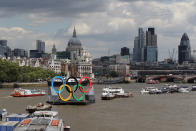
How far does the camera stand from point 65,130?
99.5 ft

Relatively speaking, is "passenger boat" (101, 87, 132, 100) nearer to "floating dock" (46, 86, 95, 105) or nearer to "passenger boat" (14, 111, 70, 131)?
"floating dock" (46, 86, 95, 105)

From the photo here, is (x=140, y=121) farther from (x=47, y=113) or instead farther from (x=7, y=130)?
(x=7, y=130)

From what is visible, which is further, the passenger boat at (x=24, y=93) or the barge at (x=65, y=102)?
the passenger boat at (x=24, y=93)

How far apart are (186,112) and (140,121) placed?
11549mm

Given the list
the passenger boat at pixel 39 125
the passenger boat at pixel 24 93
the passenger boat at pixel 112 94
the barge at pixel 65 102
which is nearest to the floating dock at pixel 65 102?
the barge at pixel 65 102

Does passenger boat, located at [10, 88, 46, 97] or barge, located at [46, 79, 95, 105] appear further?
passenger boat, located at [10, 88, 46, 97]

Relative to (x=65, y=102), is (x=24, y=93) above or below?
above

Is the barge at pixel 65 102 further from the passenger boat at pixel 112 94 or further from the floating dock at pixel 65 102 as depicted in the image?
the passenger boat at pixel 112 94

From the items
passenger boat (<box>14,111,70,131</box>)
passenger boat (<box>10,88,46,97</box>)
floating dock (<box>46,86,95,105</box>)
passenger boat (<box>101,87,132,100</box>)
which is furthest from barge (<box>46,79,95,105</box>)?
passenger boat (<box>14,111,70,131</box>)

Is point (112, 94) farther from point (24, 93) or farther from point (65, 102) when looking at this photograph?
point (65, 102)

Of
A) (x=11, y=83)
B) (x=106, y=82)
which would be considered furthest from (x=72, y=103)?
(x=106, y=82)

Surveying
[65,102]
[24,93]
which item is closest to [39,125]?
[65,102]

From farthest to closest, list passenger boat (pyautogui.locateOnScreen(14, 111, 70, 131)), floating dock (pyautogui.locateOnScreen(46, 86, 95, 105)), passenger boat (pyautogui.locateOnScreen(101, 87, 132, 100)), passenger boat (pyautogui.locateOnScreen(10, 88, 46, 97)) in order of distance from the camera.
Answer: passenger boat (pyautogui.locateOnScreen(10, 88, 46, 97)), passenger boat (pyautogui.locateOnScreen(101, 87, 132, 100)), floating dock (pyautogui.locateOnScreen(46, 86, 95, 105)), passenger boat (pyautogui.locateOnScreen(14, 111, 70, 131))

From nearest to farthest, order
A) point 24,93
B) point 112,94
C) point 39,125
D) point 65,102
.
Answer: point 39,125
point 65,102
point 112,94
point 24,93
